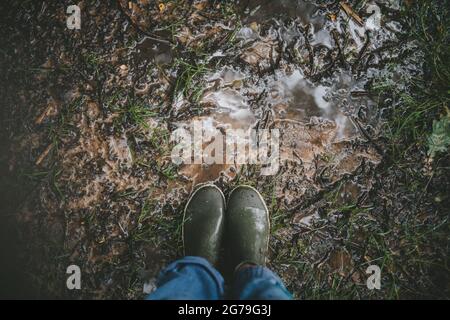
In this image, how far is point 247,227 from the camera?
163 centimetres

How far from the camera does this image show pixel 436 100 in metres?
1.64

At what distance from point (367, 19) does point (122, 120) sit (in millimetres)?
1179

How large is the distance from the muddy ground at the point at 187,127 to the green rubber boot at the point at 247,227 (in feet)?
0.18

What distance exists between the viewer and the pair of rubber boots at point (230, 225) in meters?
1.61

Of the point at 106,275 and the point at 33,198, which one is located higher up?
the point at 33,198

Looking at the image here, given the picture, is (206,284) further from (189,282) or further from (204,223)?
(204,223)

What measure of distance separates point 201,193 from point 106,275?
566 mm

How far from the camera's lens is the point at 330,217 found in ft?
5.48
